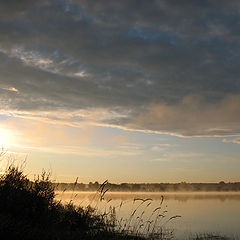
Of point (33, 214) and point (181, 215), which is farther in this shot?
point (181, 215)

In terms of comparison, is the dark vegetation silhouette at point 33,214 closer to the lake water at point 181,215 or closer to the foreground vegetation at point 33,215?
the foreground vegetation at point 33,215

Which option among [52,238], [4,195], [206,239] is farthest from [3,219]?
[206,239]

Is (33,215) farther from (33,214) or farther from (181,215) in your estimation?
(181,215)

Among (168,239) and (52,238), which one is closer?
(52,238)

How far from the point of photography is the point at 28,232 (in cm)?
1100

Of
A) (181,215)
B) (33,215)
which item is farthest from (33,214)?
(181,215)

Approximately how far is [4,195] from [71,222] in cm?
521

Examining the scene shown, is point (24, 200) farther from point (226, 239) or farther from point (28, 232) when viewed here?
point (226, 239)

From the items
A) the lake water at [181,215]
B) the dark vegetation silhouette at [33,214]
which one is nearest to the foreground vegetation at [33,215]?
the dark vegetation silhouette at [33,214]

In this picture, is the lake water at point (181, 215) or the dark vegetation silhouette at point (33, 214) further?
the lake water at point (181, 215)

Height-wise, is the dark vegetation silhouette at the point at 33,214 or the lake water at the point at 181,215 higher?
the dark vegetation silhouette at the point at 33,214

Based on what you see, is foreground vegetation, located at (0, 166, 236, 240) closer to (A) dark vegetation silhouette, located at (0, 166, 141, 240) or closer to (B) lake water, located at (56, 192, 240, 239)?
(A) dark vegetation silhouette, located at (0, 166, 141, 240)

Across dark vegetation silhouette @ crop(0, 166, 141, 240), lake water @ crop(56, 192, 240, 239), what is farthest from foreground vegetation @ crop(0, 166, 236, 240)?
lake water @ crop(56, 192, 240, 239)

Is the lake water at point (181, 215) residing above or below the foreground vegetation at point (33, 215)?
below
